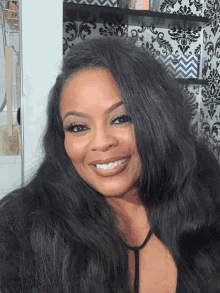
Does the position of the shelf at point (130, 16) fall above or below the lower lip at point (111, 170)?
above

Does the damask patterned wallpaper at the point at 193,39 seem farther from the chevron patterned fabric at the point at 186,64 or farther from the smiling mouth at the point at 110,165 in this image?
the smiling mouth at the point at 110,165

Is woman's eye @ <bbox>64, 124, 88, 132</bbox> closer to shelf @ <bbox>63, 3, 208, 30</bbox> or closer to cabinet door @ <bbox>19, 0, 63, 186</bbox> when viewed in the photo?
cabinet door @ <bbox>19, 0, 63, 186</bbox>

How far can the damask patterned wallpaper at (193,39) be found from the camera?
1.46 m

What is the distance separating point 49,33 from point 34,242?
1.99 feet

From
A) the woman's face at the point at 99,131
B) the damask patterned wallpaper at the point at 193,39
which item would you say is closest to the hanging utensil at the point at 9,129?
the woman's face at the point at 99,131

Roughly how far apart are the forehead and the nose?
2.2 inches

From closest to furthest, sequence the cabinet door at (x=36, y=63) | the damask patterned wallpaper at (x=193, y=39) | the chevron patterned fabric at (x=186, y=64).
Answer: the cabinet door at (x=36, y=63) < the damask patterned wallpaper at (x=193, y=39) < the chevron patterned fabric at (x=186, y=64)

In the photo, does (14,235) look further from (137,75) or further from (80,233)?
(137,75)

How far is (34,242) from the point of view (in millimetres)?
562

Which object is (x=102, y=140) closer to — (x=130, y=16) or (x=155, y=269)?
(x=155, y=269)

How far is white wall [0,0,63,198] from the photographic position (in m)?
0.80

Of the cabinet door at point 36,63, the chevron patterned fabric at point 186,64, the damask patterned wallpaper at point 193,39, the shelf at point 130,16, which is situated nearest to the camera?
the cabinet door at point 36,63

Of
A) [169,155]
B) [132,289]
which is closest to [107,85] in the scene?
[169,155]

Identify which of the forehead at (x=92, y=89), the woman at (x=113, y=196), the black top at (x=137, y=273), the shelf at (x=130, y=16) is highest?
the shelf at (x=130, y=16)
